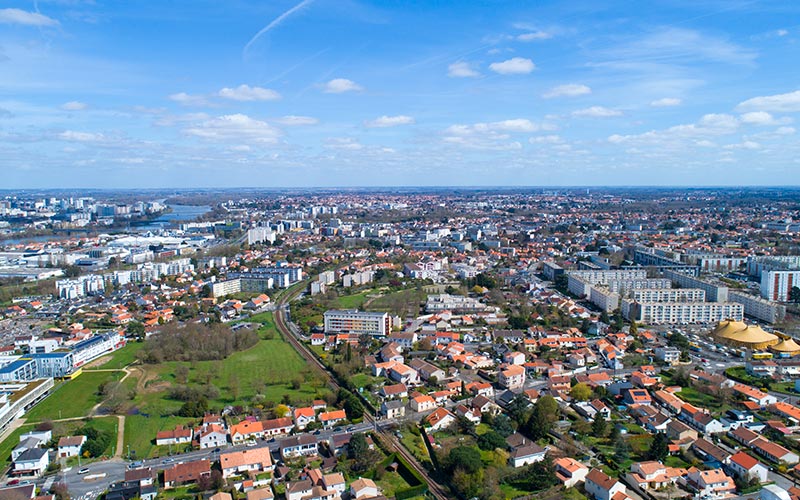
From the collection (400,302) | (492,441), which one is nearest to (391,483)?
(492,441)

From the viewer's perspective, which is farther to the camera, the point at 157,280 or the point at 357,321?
the point at 157,280

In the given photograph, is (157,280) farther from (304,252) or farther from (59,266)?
(304,252)

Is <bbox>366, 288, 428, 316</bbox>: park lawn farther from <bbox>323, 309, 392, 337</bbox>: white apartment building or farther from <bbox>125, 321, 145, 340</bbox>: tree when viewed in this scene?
<bbox>125, 321, 145, 340</bbox>: tree

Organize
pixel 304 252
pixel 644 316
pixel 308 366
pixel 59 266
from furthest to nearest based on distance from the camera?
pixel 304 252 → pixel 59 266 → pixel 644 316 → pixel 308 366

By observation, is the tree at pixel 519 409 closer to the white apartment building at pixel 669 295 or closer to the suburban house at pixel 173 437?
the suburban house at pixel 173 437

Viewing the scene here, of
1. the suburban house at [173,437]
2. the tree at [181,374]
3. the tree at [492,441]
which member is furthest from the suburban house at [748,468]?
the tree at [181,374]

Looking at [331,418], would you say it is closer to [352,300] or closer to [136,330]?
[136,330]

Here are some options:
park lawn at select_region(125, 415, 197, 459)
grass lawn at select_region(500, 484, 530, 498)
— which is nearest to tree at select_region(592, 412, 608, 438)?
grass lawn at select_region(500, 484, 530, 498)

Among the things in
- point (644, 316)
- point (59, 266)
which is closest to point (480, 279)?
point (644, 316)
